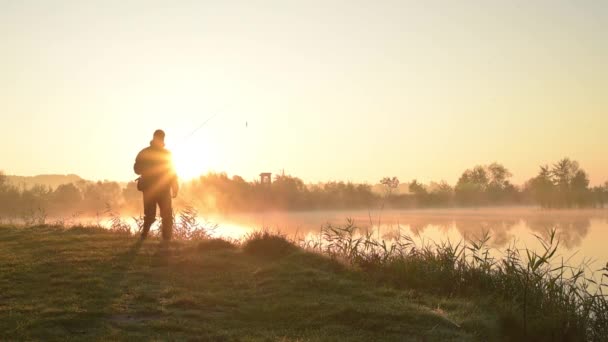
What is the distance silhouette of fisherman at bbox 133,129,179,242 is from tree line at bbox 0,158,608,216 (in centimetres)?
1828

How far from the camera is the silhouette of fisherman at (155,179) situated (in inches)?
509

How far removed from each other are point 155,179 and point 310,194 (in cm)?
2840

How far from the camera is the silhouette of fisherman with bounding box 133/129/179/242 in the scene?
12.9 m

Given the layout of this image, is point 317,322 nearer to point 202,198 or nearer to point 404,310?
point 404,310

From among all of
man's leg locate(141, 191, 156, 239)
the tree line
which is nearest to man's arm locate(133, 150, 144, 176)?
man's leg locate(141, 191, 156, 239)


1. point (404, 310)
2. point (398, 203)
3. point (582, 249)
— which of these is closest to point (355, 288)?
point (404, 310)

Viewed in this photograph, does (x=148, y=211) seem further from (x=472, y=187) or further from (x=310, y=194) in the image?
(x=472, y=187)

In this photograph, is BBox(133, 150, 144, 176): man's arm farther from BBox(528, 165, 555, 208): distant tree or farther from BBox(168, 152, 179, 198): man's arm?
BBox(528, 165, 555, 208): distant tree

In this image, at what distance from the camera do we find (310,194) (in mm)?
41000

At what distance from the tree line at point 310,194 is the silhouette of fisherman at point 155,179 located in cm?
1828

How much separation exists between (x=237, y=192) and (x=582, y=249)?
2344 cm

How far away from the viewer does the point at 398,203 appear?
46.1 m

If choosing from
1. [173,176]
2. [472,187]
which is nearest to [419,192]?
[472,187]

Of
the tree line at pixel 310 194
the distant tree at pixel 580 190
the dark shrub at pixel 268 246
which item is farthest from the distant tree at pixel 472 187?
the dark shrub at pixel 268 246
